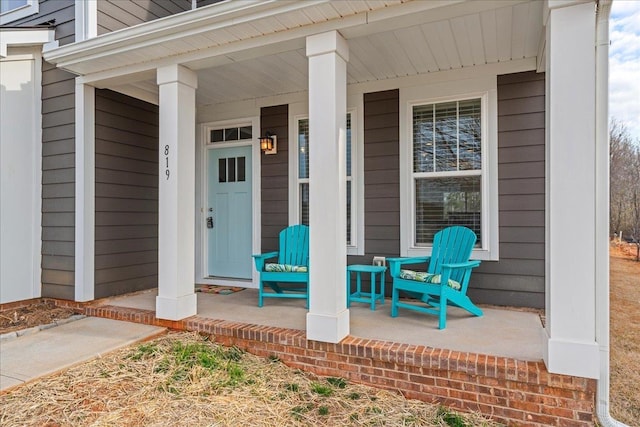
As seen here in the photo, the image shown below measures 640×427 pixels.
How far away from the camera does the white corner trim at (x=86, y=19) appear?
4039mm

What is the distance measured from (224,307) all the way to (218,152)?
220 centimetres

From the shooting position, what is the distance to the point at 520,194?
3.76 metres

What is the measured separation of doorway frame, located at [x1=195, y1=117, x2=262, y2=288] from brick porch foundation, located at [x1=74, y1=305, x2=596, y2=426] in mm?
1882

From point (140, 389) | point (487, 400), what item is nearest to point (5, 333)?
point (140, 389)

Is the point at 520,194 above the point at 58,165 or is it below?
below

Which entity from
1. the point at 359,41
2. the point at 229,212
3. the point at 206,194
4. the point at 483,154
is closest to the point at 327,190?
the point at 359,41

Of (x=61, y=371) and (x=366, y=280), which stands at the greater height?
(x=366, y=280)

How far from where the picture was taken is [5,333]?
342 centimetres

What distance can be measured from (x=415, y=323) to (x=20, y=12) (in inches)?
215

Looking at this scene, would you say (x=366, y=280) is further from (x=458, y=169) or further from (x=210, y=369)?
(x=210, y=369)

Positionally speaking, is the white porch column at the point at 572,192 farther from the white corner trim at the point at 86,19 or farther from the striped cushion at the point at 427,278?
the white corner trim at the point at 86,19

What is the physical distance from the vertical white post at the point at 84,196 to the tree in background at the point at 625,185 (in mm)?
5138

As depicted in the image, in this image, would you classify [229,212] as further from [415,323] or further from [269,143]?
[415,323]

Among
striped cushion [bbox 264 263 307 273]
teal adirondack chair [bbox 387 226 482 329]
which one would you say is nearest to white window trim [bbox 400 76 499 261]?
teal adirondack chair [bbox 387 226 482 329]
